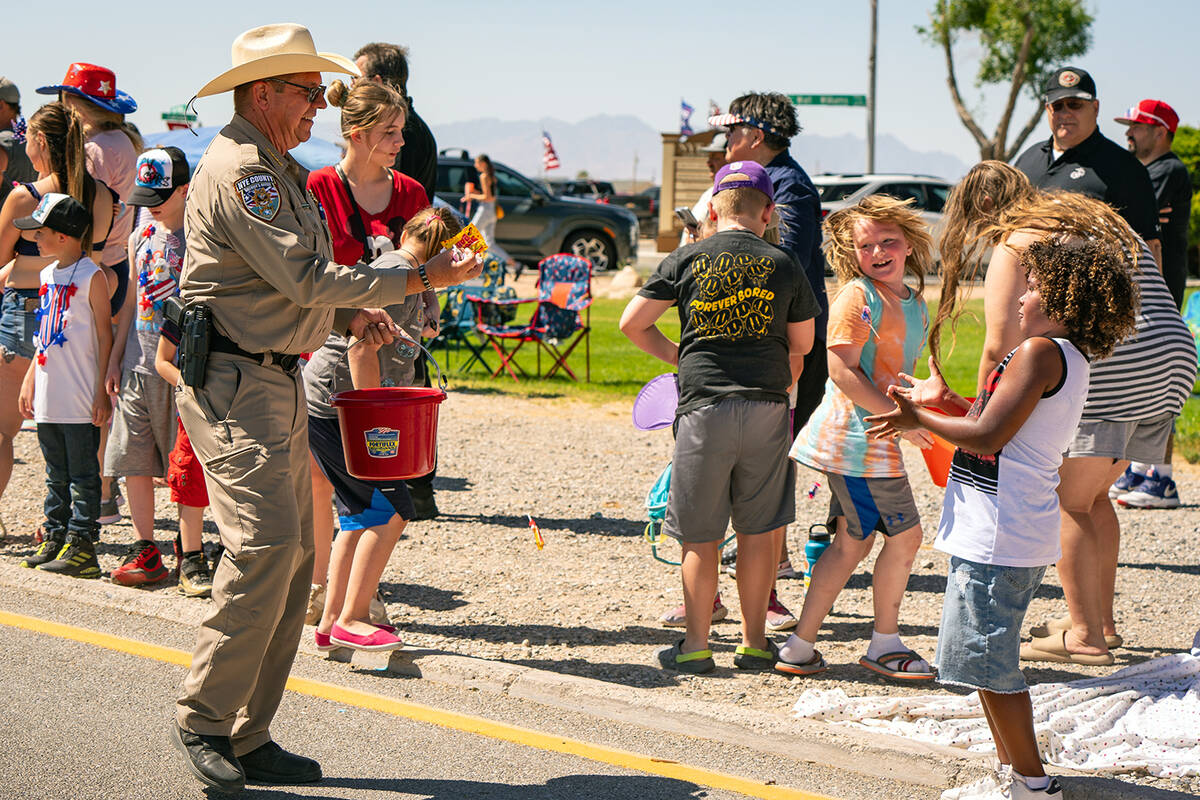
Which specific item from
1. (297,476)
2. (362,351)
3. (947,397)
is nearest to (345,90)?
(362,351)

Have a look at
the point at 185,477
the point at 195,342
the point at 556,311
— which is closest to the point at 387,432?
the point at 195,342

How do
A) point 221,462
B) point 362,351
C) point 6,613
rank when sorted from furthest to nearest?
point 6,613 < point 362,351 < point 221,462

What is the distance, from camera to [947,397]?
3799 mm

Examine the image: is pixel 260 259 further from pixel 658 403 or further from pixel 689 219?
pixel 689 219

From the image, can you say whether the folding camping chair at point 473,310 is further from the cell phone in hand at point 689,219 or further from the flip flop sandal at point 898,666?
the flip flop sandal at point 898,666

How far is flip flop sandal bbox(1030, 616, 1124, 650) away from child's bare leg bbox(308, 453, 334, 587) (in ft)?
10.2

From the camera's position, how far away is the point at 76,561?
5.94 m

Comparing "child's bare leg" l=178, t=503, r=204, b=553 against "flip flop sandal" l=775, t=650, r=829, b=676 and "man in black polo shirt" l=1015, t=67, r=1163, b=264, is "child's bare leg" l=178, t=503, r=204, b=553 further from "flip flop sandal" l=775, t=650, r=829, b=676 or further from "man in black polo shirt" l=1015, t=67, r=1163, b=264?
"man in black polo shirt" l=1015, t=67, r=1163, b=264

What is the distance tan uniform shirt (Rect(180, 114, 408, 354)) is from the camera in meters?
3.59

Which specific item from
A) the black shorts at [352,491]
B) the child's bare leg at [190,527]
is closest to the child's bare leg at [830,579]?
the black shorts at [352,491]

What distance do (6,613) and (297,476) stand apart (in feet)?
7.78

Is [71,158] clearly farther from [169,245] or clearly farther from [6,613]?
[6,613]

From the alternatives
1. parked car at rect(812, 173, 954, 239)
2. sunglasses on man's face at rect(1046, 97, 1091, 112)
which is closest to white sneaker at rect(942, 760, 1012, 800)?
sunglasses on man's face at rect(1046, 97, 1091, 112)

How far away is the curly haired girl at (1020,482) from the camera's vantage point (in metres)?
3.56
